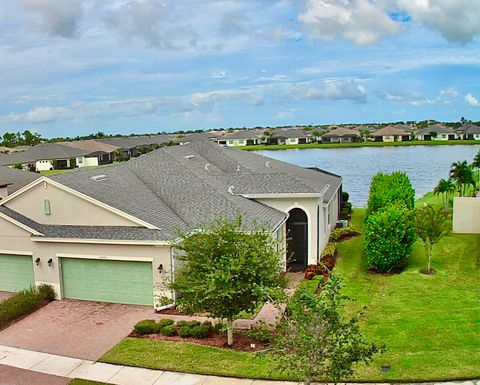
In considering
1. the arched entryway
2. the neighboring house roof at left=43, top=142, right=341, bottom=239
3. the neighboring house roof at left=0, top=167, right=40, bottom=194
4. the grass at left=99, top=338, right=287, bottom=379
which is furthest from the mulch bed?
the neighboring house roof at left=0, top=167, right=40, bottom=194

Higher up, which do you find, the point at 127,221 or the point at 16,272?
the point at 127,221

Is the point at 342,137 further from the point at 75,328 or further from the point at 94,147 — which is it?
the point at 75,328

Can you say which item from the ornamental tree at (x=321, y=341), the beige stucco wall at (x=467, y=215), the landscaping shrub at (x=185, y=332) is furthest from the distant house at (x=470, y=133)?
the ornamental tree at (x=321, y=341)

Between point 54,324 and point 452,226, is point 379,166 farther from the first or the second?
point 54,324

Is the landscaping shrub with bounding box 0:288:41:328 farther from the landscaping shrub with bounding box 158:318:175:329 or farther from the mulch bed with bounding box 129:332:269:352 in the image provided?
the landscaping shrub with bounding box 158:318:175:329

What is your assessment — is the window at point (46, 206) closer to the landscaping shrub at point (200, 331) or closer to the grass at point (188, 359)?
the grass at point (188, 359)

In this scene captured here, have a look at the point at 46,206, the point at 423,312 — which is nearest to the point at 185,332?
the point at 423,312
